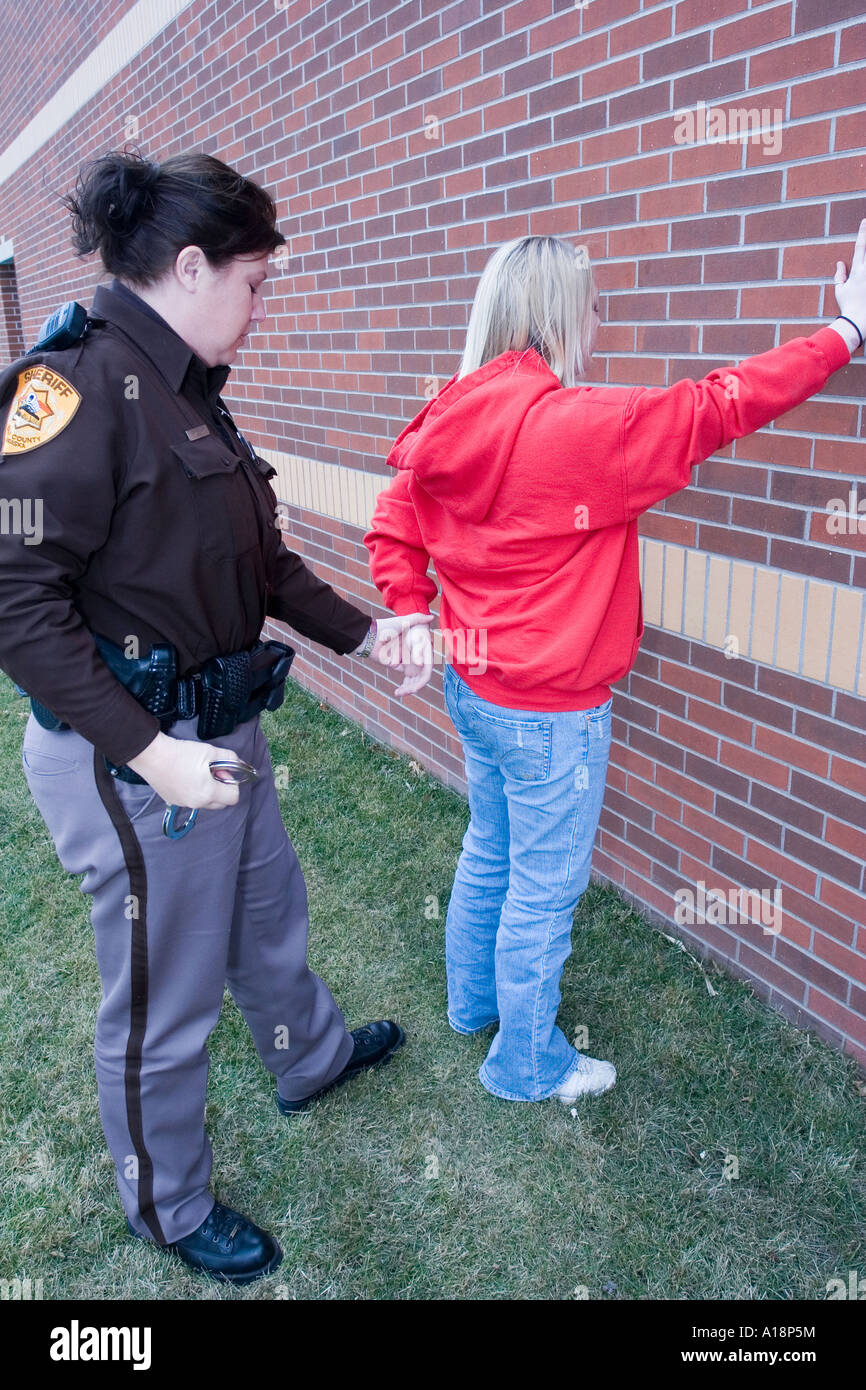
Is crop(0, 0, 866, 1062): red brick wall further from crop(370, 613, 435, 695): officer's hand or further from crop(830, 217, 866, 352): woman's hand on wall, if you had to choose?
crop(370, 613, 435, 695): officer's hand

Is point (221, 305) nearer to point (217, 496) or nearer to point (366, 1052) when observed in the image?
point (217, 496)

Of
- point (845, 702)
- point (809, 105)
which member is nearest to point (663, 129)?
point (809, 105)

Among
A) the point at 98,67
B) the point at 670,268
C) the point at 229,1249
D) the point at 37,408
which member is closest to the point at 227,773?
the point at 37,408

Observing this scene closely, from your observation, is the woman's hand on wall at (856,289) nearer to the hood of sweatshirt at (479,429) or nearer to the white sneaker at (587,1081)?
the hood of sweatshirt at (479,429)

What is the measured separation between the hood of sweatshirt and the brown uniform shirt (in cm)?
40

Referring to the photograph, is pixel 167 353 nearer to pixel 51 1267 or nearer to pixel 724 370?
pixel 724 370

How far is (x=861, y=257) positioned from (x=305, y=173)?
3.48m

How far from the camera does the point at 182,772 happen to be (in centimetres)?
192

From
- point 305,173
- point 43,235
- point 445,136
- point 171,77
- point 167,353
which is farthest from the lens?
point 43,235

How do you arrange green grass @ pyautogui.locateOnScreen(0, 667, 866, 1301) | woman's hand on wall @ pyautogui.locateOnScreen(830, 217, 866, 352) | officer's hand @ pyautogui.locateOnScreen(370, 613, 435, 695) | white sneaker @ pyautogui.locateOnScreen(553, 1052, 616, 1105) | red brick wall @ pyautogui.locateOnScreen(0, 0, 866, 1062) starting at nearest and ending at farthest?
1. woman's hand on wall @ pyautogui.locateOnScreen(830, 217, 866, 352)
2. green grass @ pyautogui.locateOnScreen(0, 667, 866, 1301)
3. red brick wall @ pyautogui.locateOnScreen(0, 0, 866, 1062)
4. officer's hand @ pyautogui.locateOnScreen(370, 613, 435, 695)
5. white sneaker @ pyautogui.locateOnScreen(553, 1052, 616, 1105)

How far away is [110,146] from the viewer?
778 cm

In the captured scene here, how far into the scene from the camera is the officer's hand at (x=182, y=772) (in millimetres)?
1915

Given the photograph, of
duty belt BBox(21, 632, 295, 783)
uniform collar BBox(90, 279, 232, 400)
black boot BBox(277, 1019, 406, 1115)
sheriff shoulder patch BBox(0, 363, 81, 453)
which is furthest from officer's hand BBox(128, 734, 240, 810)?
black boot BBox(277, 1019, 406, 1115)

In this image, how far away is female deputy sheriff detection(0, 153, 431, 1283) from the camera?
182 cm
